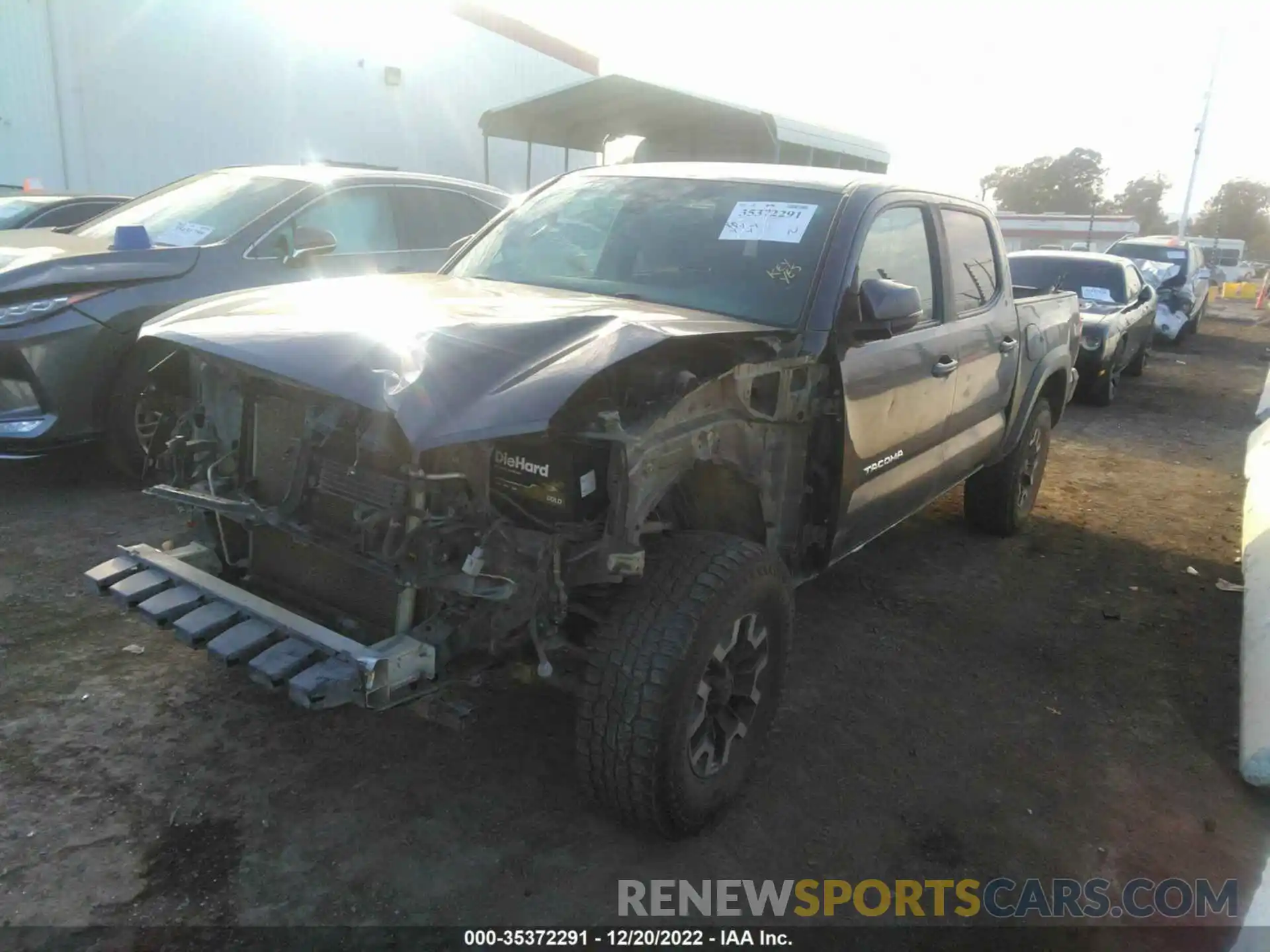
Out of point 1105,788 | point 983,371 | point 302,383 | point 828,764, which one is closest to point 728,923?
point 828,764

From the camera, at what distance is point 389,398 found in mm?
2252

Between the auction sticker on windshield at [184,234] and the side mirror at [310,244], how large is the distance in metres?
0.54

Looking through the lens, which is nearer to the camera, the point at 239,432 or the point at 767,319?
the point at 239,432

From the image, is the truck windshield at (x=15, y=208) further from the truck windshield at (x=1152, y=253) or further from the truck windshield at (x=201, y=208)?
the truck windshield at (x=1152, y=253)

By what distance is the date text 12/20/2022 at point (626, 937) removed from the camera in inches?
93.4

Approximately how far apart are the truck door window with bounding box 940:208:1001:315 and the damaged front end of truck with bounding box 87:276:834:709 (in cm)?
160

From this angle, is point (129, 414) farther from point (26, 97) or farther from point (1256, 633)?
point (26, 97)

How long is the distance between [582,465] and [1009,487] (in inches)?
146

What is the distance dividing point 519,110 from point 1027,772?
15.2 metres

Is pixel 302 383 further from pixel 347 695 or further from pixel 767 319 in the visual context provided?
pixel 767 319

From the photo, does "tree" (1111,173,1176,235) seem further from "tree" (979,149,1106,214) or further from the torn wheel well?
the torn wheel well

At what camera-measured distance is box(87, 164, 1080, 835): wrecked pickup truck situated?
243cm

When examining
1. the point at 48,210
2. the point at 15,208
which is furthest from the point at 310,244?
the point at 15,208

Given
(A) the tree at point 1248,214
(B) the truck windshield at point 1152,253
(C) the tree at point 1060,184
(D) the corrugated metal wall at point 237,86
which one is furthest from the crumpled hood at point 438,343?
(A) the tree at point 1248,214
